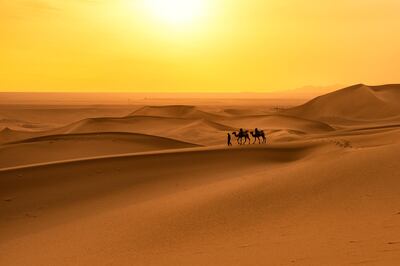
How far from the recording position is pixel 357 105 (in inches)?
1697

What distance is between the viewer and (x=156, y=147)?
65.3 ft

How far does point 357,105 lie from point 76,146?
101 feet

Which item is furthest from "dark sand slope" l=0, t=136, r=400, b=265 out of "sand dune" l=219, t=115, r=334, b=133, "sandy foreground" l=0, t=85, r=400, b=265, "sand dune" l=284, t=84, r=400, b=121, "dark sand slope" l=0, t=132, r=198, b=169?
"sand dune" l=284, t=84, r=400, b=121

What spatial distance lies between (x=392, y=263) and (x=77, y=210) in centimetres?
673

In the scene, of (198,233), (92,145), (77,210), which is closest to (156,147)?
(92,145)

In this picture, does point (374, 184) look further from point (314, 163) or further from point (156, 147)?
point (156, 147)

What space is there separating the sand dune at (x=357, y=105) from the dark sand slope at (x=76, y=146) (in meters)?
23.8

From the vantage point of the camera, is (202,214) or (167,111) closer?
(202,214)

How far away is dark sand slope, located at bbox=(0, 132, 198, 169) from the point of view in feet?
55.9

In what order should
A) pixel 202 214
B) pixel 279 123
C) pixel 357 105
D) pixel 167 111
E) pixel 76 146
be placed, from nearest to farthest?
pixel 202 214
pixel 76 146
pixel 279 123
pixel 357 105
pixel 167 111

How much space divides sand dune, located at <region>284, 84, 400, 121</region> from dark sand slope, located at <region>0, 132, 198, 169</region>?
2382 centimetres

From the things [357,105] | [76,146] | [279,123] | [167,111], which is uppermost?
[167,111]

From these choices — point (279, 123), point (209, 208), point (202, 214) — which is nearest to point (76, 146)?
point (209, 208)

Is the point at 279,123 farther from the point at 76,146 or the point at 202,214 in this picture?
the point at 202,214
